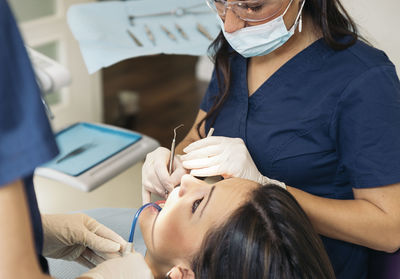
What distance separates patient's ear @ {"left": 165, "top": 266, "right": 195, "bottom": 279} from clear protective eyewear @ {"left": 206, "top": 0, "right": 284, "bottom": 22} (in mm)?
632

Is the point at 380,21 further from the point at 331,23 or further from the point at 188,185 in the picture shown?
the point at 188,185

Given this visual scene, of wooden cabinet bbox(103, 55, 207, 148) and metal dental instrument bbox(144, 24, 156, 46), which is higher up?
metal dental instrument bbox(144, 24, 156, 46)

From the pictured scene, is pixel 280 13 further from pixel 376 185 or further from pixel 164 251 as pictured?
pixel 164 251

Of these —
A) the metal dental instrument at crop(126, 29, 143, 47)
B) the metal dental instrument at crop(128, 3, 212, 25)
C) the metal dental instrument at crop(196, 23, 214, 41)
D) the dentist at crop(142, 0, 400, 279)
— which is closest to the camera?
the dentist at crop(142, 0, 400, 279)

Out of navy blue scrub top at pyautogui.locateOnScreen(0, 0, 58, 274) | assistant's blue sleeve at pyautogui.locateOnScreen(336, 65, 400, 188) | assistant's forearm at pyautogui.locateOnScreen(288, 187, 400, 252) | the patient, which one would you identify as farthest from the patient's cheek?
navy blue scrub top at pyautogui.locateOnScreen(0, 0, 58, 274)

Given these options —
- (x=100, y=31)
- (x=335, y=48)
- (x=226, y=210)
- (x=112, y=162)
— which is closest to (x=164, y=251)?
(x=226, y=210)

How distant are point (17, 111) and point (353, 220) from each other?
850 millimetres

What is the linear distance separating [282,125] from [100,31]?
0.84m

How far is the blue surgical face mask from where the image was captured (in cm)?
119

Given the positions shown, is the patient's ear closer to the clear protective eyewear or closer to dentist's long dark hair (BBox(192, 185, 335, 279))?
dentist's long dark hair (BBox(192, 185, 335, 279))

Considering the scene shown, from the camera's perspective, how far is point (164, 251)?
1.07m

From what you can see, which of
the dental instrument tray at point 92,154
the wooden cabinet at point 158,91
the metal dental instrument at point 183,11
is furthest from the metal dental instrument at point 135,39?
the wooden cabinet at point 158,91

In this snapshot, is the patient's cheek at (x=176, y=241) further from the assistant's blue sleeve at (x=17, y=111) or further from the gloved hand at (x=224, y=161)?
the assistant's blue sleeve at (x=17, y=111)

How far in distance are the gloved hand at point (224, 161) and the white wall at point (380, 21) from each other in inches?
24.3
